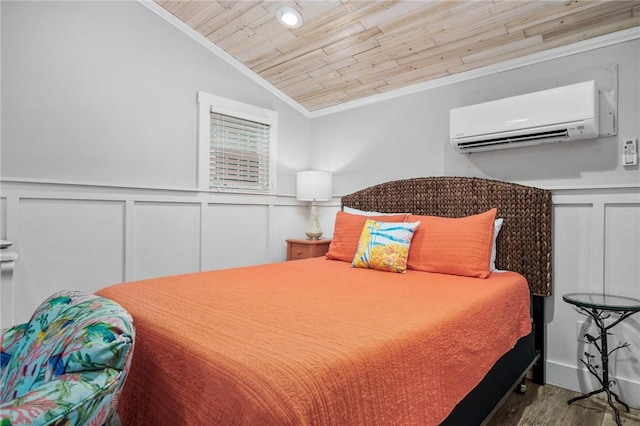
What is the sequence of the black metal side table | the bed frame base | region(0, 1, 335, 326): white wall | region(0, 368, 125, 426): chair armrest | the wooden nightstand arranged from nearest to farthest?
region(0, 368, 125, 426): chair armrest
the bed frame base
the black metal side table
region(0, 1, 335, 326): white wall
the wooden nightstand

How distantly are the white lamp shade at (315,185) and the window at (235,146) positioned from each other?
30 centimetres

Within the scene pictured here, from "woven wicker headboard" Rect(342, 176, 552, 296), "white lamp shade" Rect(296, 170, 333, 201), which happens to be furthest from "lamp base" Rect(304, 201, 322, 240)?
"woven wicker headboard" Rect(342, 176, 552, 296)

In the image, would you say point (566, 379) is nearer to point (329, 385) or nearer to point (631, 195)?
point (631, 195)

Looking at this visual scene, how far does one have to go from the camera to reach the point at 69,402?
2.35 ft

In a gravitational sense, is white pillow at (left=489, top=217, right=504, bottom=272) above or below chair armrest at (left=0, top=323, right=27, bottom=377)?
above

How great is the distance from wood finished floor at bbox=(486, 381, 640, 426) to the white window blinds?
8.43ft

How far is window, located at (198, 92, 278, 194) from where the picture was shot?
10.1ft

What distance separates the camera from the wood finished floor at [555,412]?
191 cm

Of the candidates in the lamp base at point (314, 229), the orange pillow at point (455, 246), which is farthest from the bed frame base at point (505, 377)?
the lamp base at point (314, 229)

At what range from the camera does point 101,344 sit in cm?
82

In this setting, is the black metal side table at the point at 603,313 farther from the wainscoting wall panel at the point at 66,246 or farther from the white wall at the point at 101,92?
the wainscoting wall panel at the point at 66,246

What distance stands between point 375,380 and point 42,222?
2.36m

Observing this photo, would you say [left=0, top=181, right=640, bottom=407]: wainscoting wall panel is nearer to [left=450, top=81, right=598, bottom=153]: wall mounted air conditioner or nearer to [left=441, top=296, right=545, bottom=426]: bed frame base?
A: [left=441, top=296, right=545, bottom=426]: bed frame base

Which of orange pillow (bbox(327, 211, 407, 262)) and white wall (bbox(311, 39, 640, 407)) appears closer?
white wall (bbox(311, 39, 640, 407))
